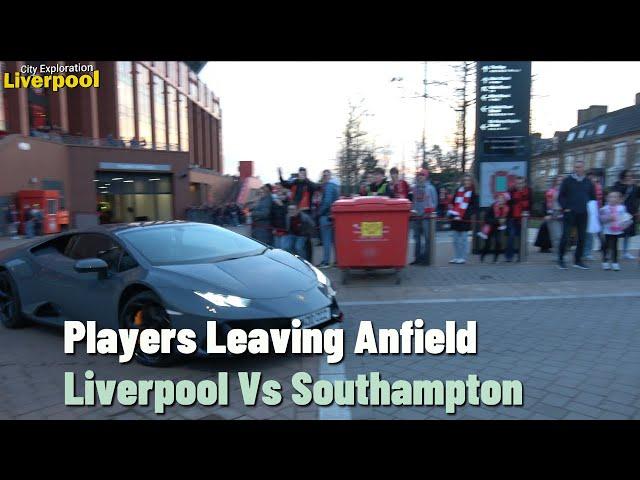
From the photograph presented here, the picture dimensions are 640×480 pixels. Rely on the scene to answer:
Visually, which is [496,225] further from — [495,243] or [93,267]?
[93,267]

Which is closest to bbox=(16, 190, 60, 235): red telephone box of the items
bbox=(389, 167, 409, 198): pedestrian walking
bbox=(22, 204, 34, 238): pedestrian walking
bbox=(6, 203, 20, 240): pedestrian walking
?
bbox=(22, 204, 34, 238): pedestrian walking

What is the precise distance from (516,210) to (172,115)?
4478 centimetres

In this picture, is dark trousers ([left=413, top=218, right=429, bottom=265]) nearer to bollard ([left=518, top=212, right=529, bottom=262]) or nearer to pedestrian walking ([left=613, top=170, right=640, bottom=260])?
bollard ([left=518, top=212, right=529, bottom=262])

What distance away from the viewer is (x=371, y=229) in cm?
740

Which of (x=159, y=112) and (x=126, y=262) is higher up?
(x=159, y=112)

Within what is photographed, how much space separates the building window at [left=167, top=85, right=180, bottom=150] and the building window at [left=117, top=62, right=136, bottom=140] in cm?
776

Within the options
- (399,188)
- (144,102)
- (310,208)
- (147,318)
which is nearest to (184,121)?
(144,102)

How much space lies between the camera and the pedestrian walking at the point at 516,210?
8984mm

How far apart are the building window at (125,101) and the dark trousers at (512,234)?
34.0 m

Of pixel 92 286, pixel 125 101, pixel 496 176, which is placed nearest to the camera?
pixel 92 286

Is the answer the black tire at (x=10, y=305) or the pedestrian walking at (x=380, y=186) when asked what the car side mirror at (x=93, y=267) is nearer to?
the black tire at (x=10, y=305)

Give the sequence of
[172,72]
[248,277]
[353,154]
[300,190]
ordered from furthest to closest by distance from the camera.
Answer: [172,72] < [353,154] < [300,190] < [248,277]
